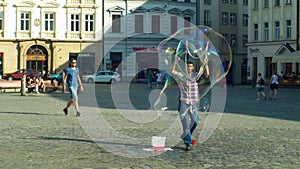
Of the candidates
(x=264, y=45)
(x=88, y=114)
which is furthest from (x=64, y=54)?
(x=88, y=114)

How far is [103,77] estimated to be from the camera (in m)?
60.2

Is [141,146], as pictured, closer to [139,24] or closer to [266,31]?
[266,31]

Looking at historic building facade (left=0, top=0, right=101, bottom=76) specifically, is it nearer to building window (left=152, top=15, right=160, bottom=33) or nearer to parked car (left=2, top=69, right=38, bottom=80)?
parked car (left=2, top=69, right=38, bottom=80)

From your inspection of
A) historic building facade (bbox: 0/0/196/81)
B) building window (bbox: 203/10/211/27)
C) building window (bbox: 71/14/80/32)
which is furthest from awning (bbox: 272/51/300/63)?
building window (bbox: 71/14/80/32)

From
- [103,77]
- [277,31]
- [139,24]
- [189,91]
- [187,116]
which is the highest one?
[139,24]

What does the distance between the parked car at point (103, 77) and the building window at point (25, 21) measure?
867cm

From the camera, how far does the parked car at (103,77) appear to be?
5959 centimetres

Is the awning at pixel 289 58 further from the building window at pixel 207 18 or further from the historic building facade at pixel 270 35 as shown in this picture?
the building window at pixel 207 18

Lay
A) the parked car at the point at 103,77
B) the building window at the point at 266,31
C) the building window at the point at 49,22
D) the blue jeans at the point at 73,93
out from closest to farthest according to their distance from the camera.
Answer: the blue jeans at the point at 73,93, the parked car at the point at 103,77, the building window at the point at 266,31, the building window at the point at 49,22

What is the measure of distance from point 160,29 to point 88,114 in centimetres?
4387

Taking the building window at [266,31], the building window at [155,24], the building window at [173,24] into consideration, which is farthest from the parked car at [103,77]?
the building window at [266,31]

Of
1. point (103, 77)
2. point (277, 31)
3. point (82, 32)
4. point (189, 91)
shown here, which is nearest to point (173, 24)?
point (82, 32)

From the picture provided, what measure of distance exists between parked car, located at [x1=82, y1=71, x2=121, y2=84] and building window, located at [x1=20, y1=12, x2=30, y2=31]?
8.67 metres

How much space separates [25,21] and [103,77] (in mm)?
11003
